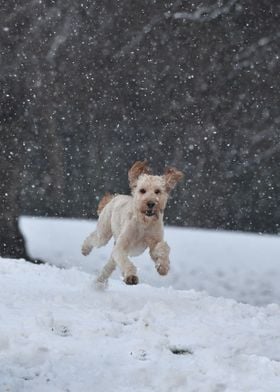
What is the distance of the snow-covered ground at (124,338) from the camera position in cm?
490

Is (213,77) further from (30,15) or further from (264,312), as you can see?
(264,312)

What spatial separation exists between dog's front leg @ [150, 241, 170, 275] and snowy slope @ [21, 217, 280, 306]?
5021mm

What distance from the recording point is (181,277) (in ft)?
50.3

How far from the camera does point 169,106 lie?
1805 centimetres

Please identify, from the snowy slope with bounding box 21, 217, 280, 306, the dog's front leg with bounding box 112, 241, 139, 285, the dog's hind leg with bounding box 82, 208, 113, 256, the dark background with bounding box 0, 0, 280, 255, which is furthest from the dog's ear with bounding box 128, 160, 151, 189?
the dark background with bounding box 0, 0, 280, 255

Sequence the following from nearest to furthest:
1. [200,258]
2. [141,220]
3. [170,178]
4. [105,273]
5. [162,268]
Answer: [162,268]
[141,220]
[170,178]
[105,273]
[200,258]

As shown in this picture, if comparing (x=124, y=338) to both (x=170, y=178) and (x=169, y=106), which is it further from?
(x=169, y=106)

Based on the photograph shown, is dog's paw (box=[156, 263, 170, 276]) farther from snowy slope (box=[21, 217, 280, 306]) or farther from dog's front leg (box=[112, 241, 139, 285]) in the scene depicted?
snowy slope (box=[21, 217, 280, 306])

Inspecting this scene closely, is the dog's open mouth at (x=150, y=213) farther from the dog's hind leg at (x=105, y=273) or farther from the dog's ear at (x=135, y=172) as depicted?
the dog's hind leg at (x=105, y=273)

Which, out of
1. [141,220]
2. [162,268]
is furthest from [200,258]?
[162,268]

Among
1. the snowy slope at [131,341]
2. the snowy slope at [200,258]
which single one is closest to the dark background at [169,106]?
the snowy slope at [200,258]

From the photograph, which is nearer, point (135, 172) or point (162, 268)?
point (162, 268)

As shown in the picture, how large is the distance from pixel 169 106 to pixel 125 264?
38.2ft

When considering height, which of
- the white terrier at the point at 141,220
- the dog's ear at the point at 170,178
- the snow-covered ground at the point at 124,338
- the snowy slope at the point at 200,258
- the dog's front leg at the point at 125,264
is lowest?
the snowy slope at the point at 200,258
